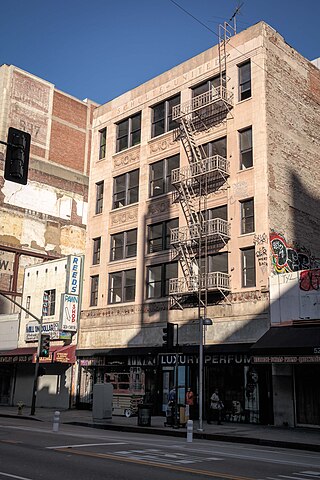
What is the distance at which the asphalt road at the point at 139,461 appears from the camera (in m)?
10.5

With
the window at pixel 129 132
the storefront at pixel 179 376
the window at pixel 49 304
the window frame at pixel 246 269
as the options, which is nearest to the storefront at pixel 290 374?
the storefront at pixel 179 376

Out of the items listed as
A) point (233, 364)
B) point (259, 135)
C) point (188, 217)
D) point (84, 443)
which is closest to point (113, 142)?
point (188, 217)

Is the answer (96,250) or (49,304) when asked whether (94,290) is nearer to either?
(96,250)

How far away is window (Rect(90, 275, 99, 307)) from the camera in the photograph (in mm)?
35688

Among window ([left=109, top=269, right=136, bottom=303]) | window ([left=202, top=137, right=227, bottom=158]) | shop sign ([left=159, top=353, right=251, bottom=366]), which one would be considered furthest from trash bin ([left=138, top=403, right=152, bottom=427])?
window ([left=202, top=137, right=227, bottom=158])

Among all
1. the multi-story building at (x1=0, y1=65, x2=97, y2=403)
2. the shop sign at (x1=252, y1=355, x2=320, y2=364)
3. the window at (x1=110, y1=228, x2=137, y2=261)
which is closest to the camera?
the shop sign at (x1=252, y1=355, x2=320, y2=364)

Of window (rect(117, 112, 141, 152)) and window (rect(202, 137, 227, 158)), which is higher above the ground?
window (rect(117, 112, 141, 152))

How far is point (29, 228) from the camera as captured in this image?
160 ft

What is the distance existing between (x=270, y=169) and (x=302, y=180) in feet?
10.6

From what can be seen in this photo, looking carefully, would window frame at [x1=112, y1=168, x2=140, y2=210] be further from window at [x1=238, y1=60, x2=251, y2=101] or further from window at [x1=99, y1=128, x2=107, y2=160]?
window at [x1=238, y1=60, x2=251, y2=101]

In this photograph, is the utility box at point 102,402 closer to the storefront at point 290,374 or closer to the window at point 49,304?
the storefront at point 290,374

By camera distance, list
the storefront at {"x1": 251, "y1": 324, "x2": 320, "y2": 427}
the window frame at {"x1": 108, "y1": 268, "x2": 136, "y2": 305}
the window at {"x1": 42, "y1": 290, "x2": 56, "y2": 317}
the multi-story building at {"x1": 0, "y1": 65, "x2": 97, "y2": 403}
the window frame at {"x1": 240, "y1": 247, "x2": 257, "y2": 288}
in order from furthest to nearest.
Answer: the multi-story building at {"x1": 0, "y1": 65, "x2": 97, "y2": 403}
the window at {"x1": 42, "y1": 290, "x2": 56, "y2": 317}
the window frame at {"x1": 108, "y1": 268, "x2": 136, "y2": 305}
the window frame at {"x1": 240, "y1": 247, "x2": 257, "y2": 288}
the storefront at {"x1": 251, "y1": 324, "x2": 320, "y2": 427}

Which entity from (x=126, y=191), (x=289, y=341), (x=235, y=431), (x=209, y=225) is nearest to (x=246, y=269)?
(x=209, y=225)

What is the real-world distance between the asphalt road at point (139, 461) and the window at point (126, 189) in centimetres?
2000
